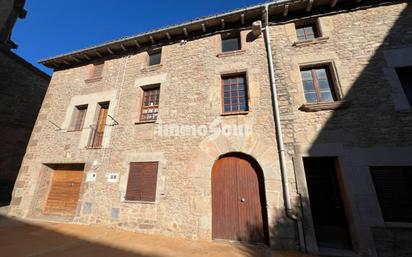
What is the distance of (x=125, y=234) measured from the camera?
5062 mm

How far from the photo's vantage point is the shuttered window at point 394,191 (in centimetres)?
404

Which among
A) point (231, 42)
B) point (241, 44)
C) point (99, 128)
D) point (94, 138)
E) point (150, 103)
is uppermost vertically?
point (231, 42)

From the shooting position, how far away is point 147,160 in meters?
5.92

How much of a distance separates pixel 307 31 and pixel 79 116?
990 cm

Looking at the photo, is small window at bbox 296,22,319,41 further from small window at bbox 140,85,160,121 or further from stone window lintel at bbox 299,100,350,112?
small window at bbox 140,85,160,121

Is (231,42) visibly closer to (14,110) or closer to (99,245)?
(99,245)

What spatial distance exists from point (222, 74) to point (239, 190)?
3.96 metres

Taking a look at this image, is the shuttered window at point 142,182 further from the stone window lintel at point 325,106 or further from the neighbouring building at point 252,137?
the stone window lintel at point 325,106

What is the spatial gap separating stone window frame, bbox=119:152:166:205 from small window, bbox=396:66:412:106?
7.35 meters

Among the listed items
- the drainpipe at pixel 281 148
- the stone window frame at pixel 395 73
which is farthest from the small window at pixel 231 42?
the stone window frame at pixel 395 73

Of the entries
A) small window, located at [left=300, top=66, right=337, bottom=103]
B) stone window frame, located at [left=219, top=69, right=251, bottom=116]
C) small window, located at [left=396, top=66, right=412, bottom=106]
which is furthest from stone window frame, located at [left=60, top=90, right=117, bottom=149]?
small window, located at [left=396, top=66, right=412, bottom=106]

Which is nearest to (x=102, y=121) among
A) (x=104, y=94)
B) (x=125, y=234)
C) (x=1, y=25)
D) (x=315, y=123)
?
(x=104, y=94)

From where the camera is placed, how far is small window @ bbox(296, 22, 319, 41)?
20.2ft

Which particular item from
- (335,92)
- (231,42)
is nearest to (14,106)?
(231,42)
